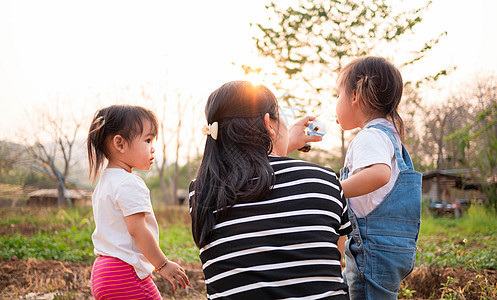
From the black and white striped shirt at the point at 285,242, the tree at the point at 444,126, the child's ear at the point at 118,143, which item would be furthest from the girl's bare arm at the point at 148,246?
the tree at the point at 444,126

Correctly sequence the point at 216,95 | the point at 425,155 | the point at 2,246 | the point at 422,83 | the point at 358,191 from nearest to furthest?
the point at 216,95
the point at 358,191
the point at 2,246
the point at 422,83
the point at 425,155

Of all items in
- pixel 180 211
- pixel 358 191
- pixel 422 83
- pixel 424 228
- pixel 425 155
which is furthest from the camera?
pixel 425 155

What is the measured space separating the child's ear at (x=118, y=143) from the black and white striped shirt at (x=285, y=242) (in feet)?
2.74

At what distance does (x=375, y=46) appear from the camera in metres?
8.77

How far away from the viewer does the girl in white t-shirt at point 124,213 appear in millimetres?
1922

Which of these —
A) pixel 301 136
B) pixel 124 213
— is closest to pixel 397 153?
pixel 301 136

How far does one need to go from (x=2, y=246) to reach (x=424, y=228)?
7.22 metres

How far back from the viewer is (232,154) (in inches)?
61.0

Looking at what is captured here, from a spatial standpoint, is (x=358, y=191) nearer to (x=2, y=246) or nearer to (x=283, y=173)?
(x=283, y=173)

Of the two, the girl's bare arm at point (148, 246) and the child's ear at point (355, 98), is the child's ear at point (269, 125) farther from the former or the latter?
the girl's bare arm at point (148, 246)

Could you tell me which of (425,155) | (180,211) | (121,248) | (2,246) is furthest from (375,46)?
(425,155)

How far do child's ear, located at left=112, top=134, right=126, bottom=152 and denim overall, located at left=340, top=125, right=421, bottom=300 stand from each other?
1131 mm

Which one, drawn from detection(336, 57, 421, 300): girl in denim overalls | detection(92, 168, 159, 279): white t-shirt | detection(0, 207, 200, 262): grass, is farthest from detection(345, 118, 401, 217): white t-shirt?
detection(0, 207, 200, 262): grass

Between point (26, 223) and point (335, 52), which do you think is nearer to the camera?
point (26, 223)
